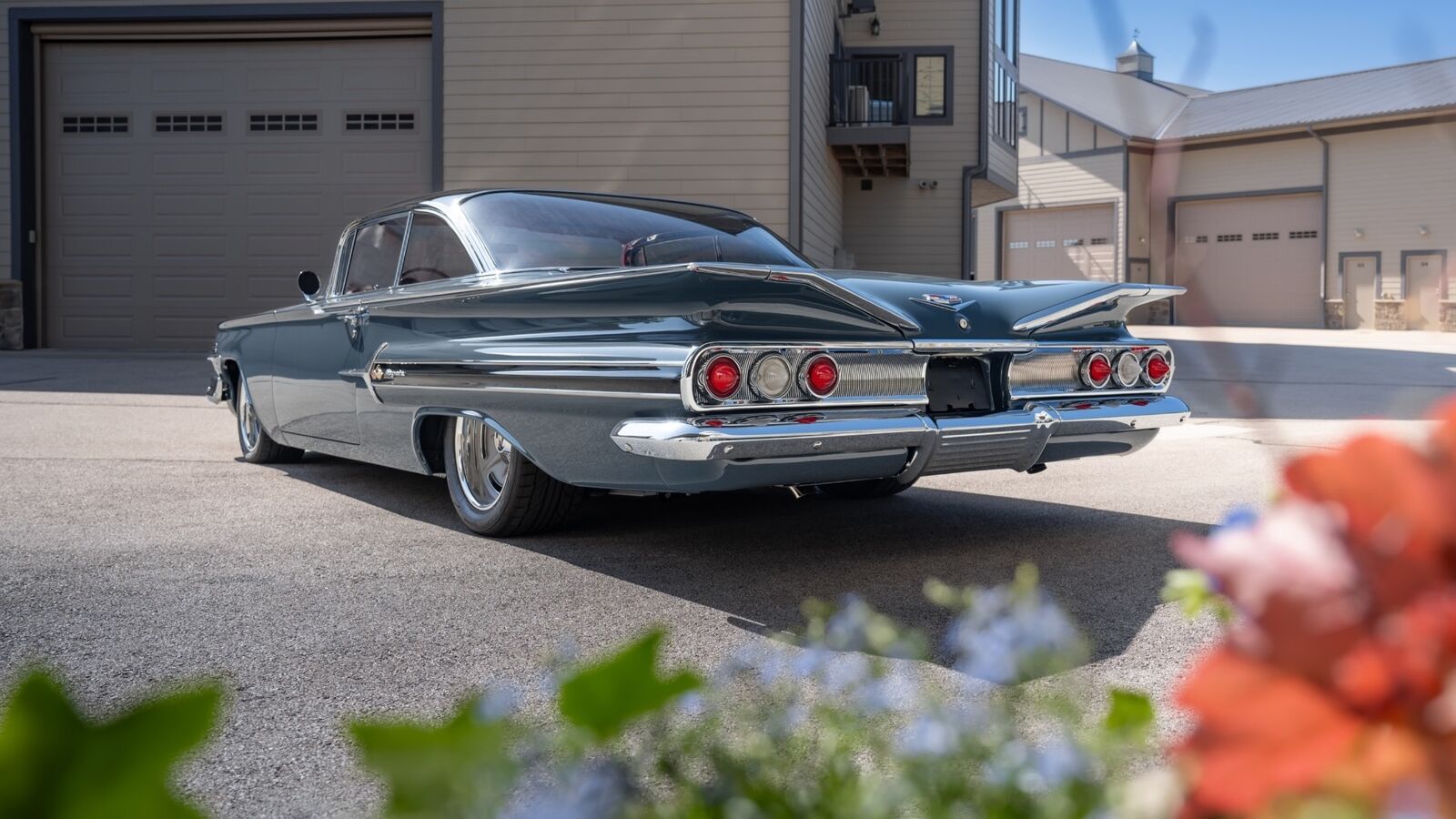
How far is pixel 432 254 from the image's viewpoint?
192 inches

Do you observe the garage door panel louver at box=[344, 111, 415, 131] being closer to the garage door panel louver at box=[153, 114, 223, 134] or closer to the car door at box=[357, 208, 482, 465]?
the garage door panel louver at box=[153, 114, 223, 134]

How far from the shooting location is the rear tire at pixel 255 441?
6477 millimetres

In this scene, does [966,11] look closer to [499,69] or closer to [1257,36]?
[499,69]

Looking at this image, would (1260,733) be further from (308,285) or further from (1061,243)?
(1061,243)

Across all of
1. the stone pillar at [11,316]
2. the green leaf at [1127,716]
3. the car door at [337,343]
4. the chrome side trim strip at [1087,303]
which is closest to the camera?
the green leaf at [1127,716]

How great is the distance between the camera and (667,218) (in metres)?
4.86

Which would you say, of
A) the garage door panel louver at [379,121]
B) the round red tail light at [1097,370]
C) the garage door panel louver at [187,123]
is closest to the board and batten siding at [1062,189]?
the garage door panel louver at [379,121]

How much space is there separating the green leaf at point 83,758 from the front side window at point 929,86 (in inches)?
747

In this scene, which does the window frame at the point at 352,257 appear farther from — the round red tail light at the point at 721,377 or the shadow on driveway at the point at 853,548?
the round red tail light at the point at 721,377

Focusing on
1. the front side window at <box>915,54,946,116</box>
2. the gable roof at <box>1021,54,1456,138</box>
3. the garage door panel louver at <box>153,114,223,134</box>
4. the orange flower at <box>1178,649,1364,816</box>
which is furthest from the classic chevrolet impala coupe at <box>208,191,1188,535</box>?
the gable roof at <box>1021,54,1456,138</box>

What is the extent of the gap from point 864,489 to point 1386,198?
31.2 m

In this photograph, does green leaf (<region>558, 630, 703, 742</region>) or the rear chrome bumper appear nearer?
green leaf (<region>558, 630, 703, 742</region>)

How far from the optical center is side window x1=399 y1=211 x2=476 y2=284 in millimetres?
4645

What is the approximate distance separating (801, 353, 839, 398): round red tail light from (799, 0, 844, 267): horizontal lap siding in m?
9.82
